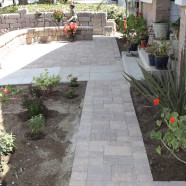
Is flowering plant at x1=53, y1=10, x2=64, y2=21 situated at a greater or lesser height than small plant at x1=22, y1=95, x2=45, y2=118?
greater

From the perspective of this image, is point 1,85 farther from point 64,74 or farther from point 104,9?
point 104,9

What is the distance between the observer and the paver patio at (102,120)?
124 inches

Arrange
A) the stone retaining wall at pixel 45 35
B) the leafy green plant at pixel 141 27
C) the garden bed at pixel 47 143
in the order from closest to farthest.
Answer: the garden bed at pixel 47 143 → the leafy green plant at pixel 141 27 → the stone retaining wall at pixel 45 35

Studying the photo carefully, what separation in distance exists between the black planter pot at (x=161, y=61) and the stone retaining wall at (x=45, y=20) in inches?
299

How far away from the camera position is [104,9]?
1436 centimetres

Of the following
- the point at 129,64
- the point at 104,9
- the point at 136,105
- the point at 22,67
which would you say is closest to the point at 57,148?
the point at 136,105

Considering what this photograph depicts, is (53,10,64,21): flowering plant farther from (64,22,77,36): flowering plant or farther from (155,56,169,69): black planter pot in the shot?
(155,56,169,69): black planter pot

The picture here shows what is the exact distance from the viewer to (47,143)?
3914 mm

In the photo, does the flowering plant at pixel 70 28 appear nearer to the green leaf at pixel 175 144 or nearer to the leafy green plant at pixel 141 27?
the leafy green plant at pixel 141 27

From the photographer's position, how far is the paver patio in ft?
10.3

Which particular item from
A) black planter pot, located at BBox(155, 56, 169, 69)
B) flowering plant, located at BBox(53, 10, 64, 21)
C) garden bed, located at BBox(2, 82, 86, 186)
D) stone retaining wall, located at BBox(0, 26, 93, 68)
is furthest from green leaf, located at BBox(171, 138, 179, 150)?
flowering plant, located at BBox(53, 10, 64, 21)

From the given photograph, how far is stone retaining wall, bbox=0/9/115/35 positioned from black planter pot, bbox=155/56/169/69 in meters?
7.60

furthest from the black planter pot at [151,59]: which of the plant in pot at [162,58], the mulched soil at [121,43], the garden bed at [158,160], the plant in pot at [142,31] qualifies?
the mulched soil at [121,43]

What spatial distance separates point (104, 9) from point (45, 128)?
1112 cm
